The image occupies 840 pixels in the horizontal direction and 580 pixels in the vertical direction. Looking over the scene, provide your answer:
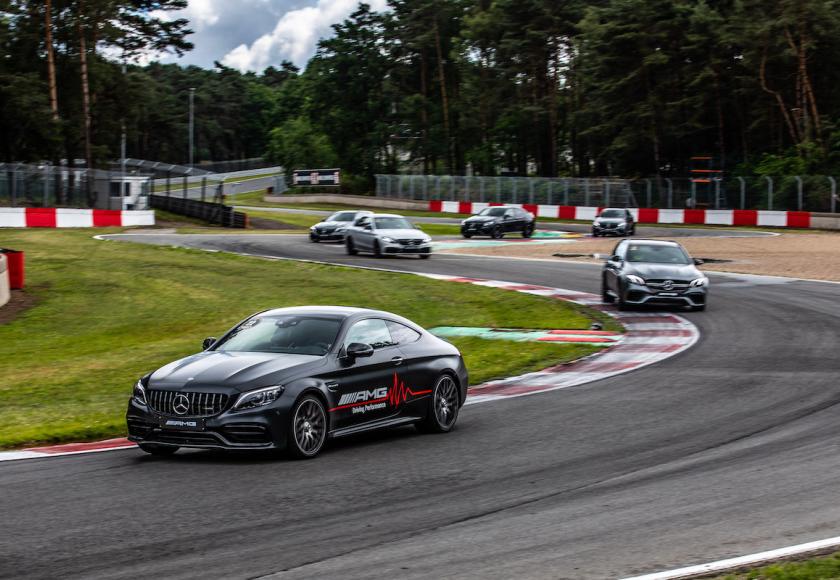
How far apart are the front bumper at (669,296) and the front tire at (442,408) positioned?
12937 mm

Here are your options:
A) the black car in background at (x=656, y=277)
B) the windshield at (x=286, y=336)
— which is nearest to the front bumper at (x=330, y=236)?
the black car in background at (x=656, y=277)

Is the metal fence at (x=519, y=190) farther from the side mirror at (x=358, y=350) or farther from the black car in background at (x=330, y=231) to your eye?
the side mirror at (x=358, y=350)

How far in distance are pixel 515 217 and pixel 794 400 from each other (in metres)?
39.4

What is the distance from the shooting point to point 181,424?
9.87 m

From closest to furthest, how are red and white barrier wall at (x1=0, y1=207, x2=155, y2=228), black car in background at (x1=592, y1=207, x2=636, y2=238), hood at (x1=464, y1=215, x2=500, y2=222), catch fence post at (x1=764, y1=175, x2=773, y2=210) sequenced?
red and white barrier wall at (x1=0, y1=207, x2=155, y2=228), hood at (x1=464, y1=215, x2=500, y2=222), black car in background at (x1=592, y1=207, x2=636, y2=238), catch fence post at (x1=764, y1=175, x2=773, y2=210)

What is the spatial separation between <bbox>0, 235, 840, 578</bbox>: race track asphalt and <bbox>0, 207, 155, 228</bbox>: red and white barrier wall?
36.9 meters

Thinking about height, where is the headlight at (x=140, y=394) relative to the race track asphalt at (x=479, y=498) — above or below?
above

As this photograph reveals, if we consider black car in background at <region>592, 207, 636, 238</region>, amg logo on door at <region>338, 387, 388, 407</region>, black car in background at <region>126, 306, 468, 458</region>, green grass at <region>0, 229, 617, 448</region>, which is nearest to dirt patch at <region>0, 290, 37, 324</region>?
green grass at <region>0, 229, 617, 448</region>

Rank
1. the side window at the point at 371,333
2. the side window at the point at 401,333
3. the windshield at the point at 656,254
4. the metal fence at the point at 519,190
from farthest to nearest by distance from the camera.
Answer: the metal fence at the point at 519,190 → the windshield at the point at 656,254 → the side window at the point at 401,333 → the side window at the point at 371,333

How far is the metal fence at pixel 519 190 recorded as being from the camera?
233 ft

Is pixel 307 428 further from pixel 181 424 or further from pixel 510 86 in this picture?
pixel 510 86

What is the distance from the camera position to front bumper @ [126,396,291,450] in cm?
978

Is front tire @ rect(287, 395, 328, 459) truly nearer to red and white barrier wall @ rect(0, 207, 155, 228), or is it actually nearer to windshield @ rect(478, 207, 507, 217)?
red and white barrier wall @ rect(0, 207, 155, 228)

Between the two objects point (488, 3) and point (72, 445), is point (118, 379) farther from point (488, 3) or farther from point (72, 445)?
point (488, 3)
